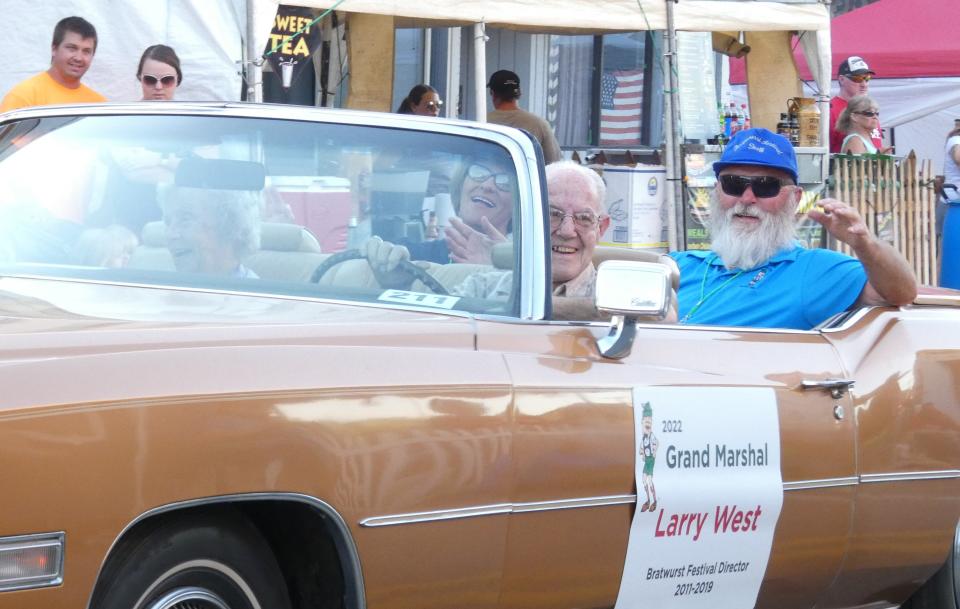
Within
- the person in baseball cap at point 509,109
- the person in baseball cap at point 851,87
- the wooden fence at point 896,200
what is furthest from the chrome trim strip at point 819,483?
the person in baseball cap at point 851,87

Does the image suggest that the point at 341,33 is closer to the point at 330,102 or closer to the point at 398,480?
the point at 330,102

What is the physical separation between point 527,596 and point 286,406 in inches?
32.6

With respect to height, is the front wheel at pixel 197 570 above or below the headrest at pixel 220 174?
below

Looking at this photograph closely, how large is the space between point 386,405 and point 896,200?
33.5ft

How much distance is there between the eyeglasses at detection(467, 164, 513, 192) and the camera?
372 centimetres

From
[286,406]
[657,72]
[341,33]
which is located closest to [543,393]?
[286,406]

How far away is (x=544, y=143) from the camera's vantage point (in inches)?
430

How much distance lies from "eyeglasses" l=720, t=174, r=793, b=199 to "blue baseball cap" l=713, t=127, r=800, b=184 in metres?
0.05

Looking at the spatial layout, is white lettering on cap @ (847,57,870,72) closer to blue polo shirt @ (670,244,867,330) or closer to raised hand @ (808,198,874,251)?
A: blue polo shirt @ (670,244,867,330)

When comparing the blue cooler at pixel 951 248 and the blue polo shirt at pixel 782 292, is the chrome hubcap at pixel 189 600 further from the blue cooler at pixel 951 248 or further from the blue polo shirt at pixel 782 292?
the blue cooler at pixel 951 248

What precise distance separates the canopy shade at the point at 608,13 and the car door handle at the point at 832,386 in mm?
5903

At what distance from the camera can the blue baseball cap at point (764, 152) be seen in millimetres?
5098

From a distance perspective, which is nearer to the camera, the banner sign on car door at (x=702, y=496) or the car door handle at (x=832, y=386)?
the banner sign on car door at (x=702, y=496)

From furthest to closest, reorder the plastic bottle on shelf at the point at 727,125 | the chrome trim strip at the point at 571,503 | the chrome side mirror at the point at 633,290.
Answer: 1. the plastic bottle on shelf at the point at 727,125
2. the chrome side mirror at the point at 633,290
3. the chrome trim strip at the point at 571,503
